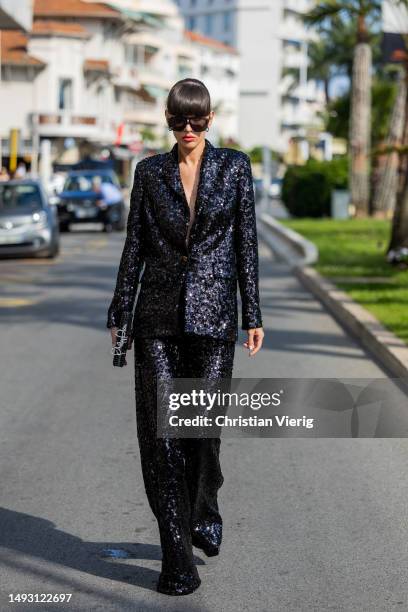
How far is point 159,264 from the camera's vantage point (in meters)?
5.25

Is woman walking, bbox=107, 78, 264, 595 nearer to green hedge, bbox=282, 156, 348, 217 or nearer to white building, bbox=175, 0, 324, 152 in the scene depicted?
green hedge, bbox=282, 156, 348, 217

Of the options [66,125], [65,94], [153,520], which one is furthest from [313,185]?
[153,520]

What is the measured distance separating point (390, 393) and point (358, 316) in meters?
4.52

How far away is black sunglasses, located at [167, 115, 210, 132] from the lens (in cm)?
517

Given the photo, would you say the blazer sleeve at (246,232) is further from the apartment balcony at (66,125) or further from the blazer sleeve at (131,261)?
the apartment balcony at (66,125)

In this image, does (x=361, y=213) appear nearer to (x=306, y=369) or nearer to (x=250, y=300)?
(x=306, y=369)

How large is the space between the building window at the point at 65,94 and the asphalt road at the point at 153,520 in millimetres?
67412

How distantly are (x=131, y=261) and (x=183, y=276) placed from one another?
0.26m

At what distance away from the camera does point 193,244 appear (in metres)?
5.20

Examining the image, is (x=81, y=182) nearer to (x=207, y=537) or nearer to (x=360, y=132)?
(x=360, y=132)

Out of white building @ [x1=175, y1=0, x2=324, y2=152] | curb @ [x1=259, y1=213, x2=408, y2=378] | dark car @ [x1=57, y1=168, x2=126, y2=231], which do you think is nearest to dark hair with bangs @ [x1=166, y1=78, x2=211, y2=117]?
curb @ [x1=259, y1=213, x2=408, y2=378]

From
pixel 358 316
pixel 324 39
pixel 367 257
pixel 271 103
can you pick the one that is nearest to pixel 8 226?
pixel 367 257

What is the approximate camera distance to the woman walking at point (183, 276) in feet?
17.0

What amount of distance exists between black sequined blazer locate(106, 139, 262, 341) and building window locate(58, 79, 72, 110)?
7402 cm
